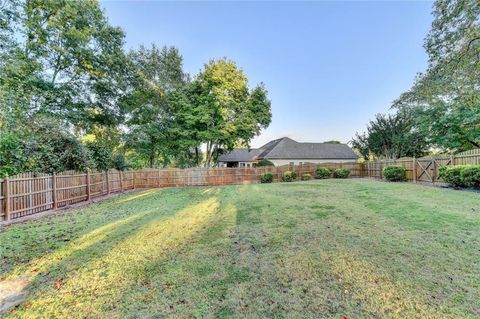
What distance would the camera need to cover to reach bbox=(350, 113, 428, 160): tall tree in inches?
882

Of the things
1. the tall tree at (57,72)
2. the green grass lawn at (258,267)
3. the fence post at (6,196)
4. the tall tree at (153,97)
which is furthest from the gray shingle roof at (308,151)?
the fence post at (6,196)

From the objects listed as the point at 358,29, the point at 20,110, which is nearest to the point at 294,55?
the point at 358,29

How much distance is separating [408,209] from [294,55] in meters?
12.6

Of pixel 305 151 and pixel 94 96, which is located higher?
pixel 94 96

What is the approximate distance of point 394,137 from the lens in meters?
22.9

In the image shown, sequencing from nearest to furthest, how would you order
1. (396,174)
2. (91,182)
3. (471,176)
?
(471,176), (91,182), (396,174)

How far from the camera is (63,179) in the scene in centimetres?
981

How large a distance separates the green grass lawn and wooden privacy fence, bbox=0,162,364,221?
2358mm

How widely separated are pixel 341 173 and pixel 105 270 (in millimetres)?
19470

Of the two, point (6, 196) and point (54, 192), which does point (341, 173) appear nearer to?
point (54, 192)

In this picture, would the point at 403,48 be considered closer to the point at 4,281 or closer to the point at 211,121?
the point at 211,121

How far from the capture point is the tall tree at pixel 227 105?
18828 millimetres

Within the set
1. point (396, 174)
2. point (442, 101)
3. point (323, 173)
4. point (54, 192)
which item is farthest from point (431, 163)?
point (54, 192)

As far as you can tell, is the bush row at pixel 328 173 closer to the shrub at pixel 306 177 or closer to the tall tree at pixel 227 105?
the shrub at pixel 306 177
